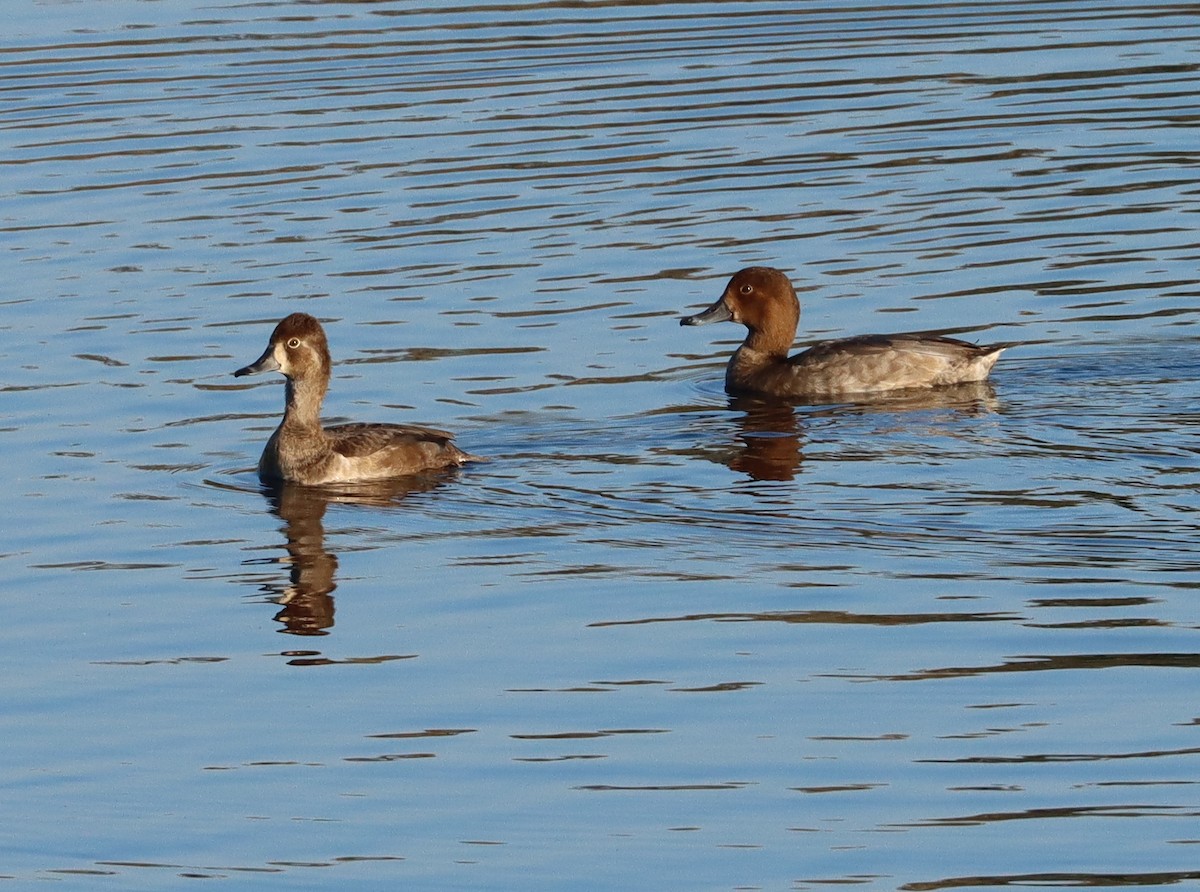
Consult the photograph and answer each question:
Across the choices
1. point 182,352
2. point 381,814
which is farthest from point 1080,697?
point 182,352

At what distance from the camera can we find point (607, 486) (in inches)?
527

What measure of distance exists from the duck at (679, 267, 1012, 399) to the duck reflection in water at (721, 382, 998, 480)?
8 cm

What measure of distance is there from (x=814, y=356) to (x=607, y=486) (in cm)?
317

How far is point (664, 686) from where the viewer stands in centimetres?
985

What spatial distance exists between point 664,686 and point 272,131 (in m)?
15.8

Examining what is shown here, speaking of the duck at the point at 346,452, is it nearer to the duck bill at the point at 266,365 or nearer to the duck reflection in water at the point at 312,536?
the duck reflection in water at the point at 312,536

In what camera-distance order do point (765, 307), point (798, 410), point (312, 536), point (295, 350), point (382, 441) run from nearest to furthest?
point (312, 536), point (382, 441), point (295, 350), point (798, 410), point (765, 307)

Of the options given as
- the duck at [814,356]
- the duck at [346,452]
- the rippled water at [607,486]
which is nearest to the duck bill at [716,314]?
the duck at [814,356]

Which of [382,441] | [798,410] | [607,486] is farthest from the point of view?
[798,410]

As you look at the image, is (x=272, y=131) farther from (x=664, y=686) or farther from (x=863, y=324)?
(x=664, y=686)

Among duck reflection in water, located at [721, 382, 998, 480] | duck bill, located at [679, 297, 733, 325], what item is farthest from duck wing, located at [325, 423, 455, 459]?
duck bill, located at [679, 297, 733, 325]

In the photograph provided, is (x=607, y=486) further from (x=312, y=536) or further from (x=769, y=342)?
(x=769, y=342)

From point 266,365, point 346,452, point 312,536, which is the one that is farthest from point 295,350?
point 312,536

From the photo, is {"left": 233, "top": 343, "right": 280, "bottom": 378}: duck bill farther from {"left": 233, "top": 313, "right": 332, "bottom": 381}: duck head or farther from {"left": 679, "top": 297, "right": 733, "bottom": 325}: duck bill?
{"left": 679, "top": 297, "right": 733, "bottom": 325}: duck bill
